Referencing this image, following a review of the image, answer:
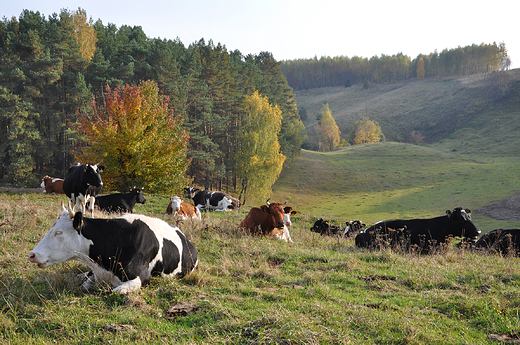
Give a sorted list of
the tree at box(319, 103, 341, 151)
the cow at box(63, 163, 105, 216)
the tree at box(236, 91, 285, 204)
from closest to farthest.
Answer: the cow at box(63, 163, 105, 216), the tree at box(236, 91, 285, 204), the tree at box(319, 103, 341, 151)

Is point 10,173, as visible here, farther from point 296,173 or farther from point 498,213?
point 498,213

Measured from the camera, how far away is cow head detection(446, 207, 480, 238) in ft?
37.8

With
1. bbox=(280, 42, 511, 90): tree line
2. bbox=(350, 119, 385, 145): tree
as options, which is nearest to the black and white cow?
bbox=(350, 119, 385, 145): tree

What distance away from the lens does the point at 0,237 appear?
784cm

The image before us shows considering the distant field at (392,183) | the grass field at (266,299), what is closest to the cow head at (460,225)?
the grass field at (266,299)

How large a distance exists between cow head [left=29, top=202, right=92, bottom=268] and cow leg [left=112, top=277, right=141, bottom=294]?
0.80 m

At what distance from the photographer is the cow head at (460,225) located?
453 inches

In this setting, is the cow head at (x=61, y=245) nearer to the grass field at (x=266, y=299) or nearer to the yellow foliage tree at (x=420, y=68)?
the grass field at (x=266, y=299)

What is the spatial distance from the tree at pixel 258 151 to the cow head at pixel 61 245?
38.3 metres

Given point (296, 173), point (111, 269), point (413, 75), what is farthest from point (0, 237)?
point (413, 75)

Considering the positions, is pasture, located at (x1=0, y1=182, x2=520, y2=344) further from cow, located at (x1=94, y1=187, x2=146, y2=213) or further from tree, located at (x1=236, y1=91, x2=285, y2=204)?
tree, located at (x1=236, y1=91, x2=285, y2=204)

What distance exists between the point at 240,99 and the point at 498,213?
120 feet

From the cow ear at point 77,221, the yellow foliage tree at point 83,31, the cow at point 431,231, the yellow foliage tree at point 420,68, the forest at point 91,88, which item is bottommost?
the cow at point 431,231

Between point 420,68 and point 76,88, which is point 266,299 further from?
point 420,68
